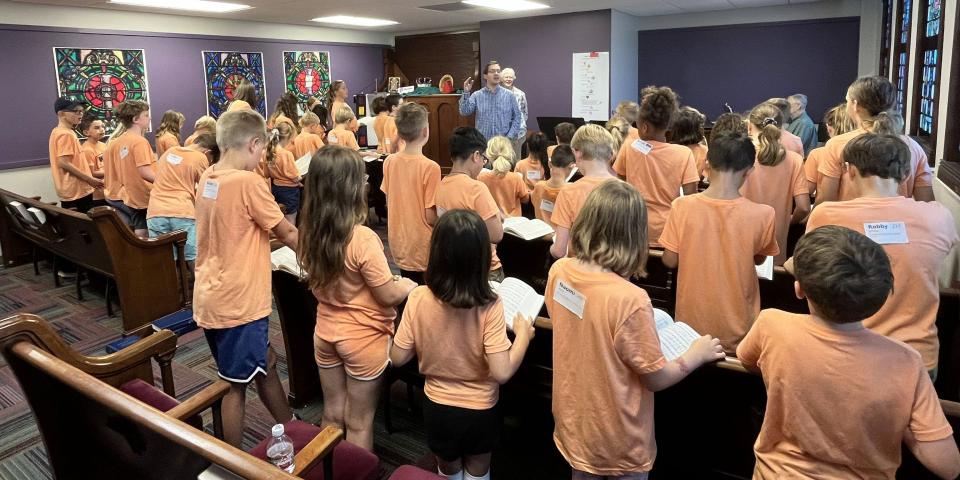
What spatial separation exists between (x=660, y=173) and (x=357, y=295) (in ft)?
5.65

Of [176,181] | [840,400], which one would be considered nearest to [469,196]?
[840,400]

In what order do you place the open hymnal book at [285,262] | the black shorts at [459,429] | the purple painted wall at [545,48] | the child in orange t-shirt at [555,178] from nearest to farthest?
the black shorts at [459,429]
the open hymnal book at [285,262]
the child in orange t-shirt at [555,178]
the purple painted wall at [545,48]

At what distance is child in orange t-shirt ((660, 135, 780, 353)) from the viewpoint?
198cm

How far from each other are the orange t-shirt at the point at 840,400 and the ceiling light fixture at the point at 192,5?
7.39 m

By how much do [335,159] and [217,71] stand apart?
25.1 ft

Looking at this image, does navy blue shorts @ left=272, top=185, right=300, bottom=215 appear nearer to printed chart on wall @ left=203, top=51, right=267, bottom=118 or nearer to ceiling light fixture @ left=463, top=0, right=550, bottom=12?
ceiling light fixture @ left=463, top=0, right=550, bottom=12

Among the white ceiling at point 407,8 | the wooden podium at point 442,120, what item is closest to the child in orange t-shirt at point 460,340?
the white ceiling at point 407,8

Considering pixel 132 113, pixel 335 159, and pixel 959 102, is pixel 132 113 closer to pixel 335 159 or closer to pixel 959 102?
pixel 335 159

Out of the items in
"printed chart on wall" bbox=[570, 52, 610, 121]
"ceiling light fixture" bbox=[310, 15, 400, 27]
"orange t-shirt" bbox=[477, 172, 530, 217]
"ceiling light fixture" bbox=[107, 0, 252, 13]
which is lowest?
"orange t-shirt" bbox=[477, 172, 530, 217]

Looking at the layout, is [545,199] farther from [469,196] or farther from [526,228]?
[469,196]

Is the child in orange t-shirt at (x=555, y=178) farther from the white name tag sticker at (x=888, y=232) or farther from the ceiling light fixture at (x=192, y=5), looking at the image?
the ceiling light fixture at (x=192, y=5)

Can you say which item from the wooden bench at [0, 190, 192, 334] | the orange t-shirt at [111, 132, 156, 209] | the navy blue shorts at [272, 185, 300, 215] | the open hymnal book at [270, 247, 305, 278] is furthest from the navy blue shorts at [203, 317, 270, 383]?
the navy blue shorts at [272, 185, 300, 215]

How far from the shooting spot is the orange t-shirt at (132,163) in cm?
430

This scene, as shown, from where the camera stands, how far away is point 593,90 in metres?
8.91
